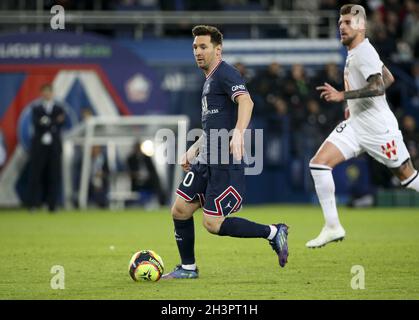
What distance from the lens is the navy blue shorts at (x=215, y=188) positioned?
9.08 m

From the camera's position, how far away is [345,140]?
435 inches

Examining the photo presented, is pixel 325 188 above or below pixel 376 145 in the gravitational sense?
below

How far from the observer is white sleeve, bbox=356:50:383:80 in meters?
10.5

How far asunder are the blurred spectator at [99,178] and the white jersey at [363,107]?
38.9 ft

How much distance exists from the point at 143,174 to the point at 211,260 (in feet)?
37.5

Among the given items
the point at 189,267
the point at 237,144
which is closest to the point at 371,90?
the point at 237,144

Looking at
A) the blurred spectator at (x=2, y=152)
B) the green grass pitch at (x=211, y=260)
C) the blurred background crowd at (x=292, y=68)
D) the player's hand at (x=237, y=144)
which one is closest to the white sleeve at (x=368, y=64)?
the green grass pitch at (x=211, y=260)

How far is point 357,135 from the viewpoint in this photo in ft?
36.3

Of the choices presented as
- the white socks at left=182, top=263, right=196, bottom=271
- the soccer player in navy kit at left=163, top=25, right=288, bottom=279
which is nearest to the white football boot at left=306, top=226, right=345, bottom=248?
the soccer player in navy kit at left=163, top=25, right=288, bottom=279

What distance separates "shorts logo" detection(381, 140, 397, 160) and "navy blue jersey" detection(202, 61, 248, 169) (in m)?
2.38

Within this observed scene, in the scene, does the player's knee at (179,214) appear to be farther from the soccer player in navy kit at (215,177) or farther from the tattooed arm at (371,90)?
the tattooed arm at (371,90)

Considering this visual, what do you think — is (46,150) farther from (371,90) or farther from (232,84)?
(232,84)

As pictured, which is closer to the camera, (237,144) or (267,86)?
(237,144)

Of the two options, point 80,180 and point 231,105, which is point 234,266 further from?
point 80,180
